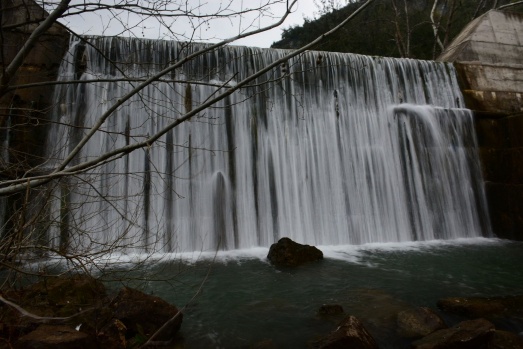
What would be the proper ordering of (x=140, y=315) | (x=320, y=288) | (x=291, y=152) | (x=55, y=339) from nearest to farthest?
(x=55, y=339) < (x=140, y=315) < (x=320, y=288) < (x=291, y=152)

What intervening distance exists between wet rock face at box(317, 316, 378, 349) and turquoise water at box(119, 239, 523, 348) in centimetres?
32

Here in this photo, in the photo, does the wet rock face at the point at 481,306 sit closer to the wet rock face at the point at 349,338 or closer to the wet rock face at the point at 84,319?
the wet rock face at the point at 349,338

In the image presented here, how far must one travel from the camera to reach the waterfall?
29.6 ft

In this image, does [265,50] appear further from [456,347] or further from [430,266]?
[456,347]

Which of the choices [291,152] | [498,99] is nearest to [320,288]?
[291,152]

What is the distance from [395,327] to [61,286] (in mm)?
3928

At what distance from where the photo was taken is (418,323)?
13.3 feet

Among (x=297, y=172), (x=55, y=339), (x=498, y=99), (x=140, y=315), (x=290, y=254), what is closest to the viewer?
(x=55, y=339)

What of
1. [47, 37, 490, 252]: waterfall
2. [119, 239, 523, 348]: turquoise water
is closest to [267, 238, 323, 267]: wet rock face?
[119, 239, 523, 348]: turquoise water

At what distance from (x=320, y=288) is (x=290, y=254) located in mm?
1566

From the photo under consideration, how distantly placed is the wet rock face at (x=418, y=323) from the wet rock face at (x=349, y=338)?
0.55 metres

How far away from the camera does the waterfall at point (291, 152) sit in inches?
356

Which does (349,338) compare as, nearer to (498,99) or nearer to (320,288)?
(320,288)

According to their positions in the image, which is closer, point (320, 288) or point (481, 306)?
point (481, 306)
